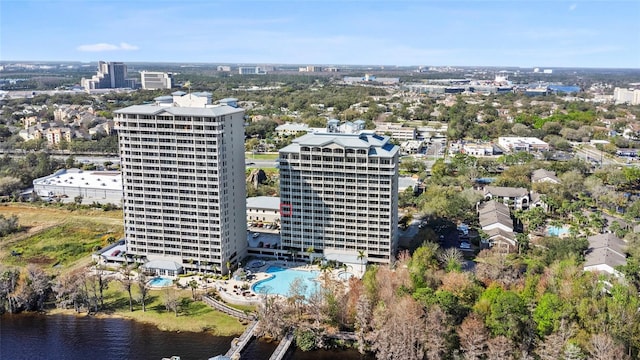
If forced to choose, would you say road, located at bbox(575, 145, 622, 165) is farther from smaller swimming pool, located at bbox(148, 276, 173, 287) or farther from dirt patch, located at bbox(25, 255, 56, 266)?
dirt patch, located at bbox(25, 255, 56, 266)

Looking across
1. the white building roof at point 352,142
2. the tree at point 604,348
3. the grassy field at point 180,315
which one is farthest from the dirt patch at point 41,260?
the tree at point 604,348

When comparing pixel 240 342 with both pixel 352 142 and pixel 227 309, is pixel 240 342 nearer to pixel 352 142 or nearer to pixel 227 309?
pixel 227 309

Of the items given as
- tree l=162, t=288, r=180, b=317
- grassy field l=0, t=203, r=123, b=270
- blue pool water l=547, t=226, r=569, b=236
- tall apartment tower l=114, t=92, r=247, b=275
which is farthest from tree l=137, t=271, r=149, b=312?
blue pool water l=547, t=226, r=569, b=236

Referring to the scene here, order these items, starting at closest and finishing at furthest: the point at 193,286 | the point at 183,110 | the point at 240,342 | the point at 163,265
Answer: the point at 240,342
the point at 193,286
the point at 183,110
the point at 163,265

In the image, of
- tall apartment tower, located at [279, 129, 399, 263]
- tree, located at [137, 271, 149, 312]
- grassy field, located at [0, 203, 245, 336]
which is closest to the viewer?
grassy field, located at [0, 203, 245, 336]

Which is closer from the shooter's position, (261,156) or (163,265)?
(163,265)

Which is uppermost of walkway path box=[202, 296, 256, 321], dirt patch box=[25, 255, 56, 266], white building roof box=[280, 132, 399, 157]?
white building roof box=[280, 132, 399, 157]

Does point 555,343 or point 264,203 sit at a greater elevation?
point 264,203

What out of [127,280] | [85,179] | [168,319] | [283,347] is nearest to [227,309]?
[168,319]
